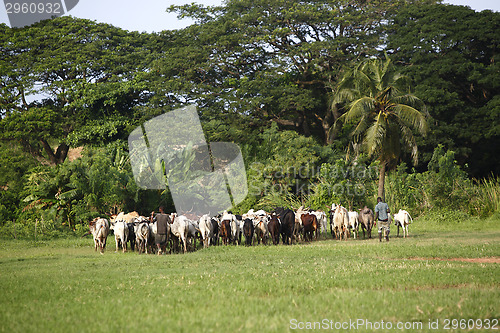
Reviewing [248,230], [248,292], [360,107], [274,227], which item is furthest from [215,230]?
[248,292]

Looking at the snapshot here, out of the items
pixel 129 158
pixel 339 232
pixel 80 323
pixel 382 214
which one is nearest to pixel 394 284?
pixel 80 323

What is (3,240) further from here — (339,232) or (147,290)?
(147,290)

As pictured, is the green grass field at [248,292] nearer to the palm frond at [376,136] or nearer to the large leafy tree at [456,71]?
the palm frond at [376,136]

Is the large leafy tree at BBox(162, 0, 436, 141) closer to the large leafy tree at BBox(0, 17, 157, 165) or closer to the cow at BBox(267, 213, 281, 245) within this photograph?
the large leafy tree at BBox(0, 17, 157, 165)

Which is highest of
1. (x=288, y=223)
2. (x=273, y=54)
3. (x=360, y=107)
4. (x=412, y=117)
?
(x=273, y=54)

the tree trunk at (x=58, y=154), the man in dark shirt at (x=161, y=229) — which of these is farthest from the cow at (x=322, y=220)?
the tree trunk at (x=58, y=154)

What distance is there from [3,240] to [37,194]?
16.3ft

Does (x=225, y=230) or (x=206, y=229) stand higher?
(x=206, y=229)

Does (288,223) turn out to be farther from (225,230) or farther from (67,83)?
(67,83)

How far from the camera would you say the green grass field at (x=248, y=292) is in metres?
6.35

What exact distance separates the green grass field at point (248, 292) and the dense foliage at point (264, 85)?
50.2ft

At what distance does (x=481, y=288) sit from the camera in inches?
327

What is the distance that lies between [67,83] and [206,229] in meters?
20.4

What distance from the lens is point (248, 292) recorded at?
319 inches
